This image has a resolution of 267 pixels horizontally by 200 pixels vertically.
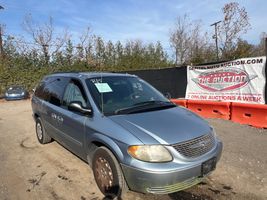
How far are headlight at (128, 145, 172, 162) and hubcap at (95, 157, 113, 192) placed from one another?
612 mm

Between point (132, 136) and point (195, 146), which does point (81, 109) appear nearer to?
point (132, 136)

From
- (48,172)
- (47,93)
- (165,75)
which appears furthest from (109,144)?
(165,75)

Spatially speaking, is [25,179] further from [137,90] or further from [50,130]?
[137,90]

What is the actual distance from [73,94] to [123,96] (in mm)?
987

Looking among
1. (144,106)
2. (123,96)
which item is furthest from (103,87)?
(144,106)

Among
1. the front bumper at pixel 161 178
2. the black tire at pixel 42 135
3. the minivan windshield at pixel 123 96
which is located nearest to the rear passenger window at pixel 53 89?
the black tire at pixel 42 135

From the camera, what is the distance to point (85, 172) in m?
4.98

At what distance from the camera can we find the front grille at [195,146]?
350 centimetres

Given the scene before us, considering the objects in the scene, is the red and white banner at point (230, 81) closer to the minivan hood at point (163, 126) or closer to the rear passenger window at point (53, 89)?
the minivan hood at point (163, 126)

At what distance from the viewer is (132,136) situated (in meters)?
3.57

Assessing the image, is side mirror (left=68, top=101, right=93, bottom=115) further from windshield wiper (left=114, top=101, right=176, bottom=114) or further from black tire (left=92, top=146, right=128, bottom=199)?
black tire (left=92, top=146, right=128, bottom=199)

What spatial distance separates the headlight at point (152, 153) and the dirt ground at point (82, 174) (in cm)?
84

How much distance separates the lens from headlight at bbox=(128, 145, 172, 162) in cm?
341

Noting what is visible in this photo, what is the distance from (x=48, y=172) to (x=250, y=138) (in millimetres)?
4565
